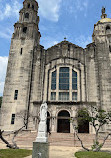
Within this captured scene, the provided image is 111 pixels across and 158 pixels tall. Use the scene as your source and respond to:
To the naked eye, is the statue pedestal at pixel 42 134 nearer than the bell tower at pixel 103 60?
Yes

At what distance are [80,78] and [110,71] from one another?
5781mm

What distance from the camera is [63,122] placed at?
88.8ft

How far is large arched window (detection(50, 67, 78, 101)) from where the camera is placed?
28406mm

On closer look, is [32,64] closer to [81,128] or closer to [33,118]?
[33,118]

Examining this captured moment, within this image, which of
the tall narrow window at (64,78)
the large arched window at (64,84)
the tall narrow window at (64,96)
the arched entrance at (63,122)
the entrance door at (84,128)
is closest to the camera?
the entrance door at (84,128)

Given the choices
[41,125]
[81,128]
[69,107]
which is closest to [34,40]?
[69,107]

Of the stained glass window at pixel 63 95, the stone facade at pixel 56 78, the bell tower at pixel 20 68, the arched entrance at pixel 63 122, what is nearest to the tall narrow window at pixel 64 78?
the stone facade at pixel 56 78

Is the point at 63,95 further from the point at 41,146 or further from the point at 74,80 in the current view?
the point at 41,146

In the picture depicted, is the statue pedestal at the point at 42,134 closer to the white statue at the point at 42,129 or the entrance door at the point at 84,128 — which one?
the white statue at the point at 42,129

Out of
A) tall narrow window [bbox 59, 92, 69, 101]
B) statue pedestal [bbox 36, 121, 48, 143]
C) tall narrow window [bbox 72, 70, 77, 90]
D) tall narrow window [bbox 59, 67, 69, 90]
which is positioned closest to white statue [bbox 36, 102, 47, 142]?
statue pedestal [bbox 36, 121, 48, 143]

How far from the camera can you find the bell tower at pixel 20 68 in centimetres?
2708

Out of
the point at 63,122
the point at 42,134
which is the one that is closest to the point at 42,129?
the point at 42,134

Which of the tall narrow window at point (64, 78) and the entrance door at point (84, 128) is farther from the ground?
the tall narrow window at point (64, 78)

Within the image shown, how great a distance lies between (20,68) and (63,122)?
13.4 meters
